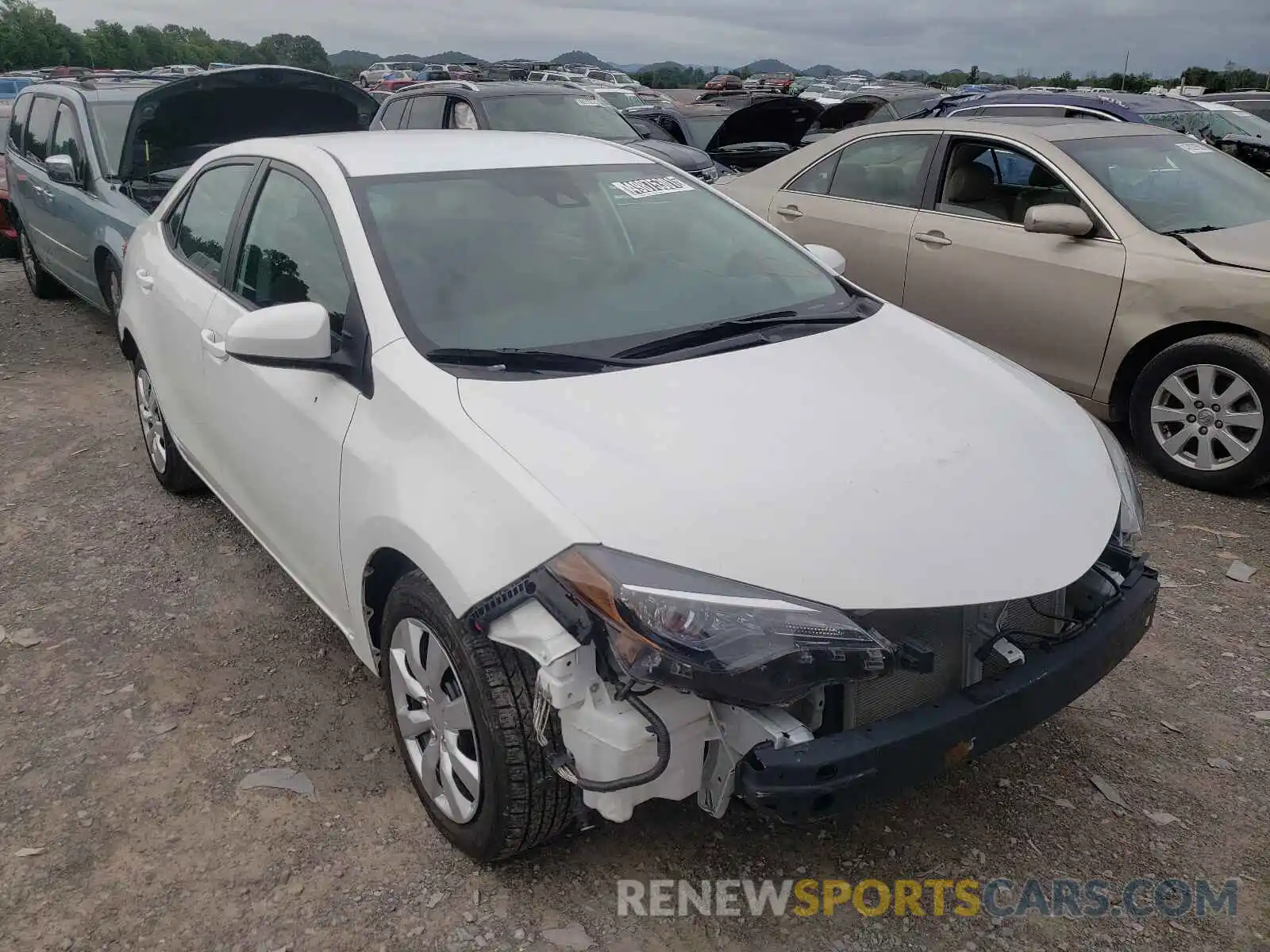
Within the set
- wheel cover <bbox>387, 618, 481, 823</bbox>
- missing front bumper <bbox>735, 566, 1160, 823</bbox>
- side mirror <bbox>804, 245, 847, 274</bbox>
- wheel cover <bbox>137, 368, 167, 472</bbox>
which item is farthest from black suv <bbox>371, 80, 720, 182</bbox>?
missing front bumper <bbox>735, 566, 1160, 823</bbox>

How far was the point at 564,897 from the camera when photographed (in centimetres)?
240

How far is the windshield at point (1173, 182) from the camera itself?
4902mm

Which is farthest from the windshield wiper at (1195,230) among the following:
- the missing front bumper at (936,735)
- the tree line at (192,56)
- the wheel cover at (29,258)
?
the tree line at (192,56)

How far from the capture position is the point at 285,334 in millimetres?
2543

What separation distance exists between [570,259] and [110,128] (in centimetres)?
539

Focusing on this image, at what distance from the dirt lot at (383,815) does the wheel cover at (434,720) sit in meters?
0.19

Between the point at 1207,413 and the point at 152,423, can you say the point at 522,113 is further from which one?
the point at 1207,413

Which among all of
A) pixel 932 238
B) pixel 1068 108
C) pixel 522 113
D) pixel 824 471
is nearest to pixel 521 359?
pixel 824 471

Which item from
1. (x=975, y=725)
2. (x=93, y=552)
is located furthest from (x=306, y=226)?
(x=975, y=725)

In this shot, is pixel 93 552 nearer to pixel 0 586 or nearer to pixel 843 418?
pixel 0 586

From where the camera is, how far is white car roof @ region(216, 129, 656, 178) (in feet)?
10.1

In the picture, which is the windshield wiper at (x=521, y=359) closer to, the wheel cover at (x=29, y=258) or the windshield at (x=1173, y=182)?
the windshield at (x=1173, y=182)

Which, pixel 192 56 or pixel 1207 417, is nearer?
pixel 1207 417

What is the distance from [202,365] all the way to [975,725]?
2.78m
